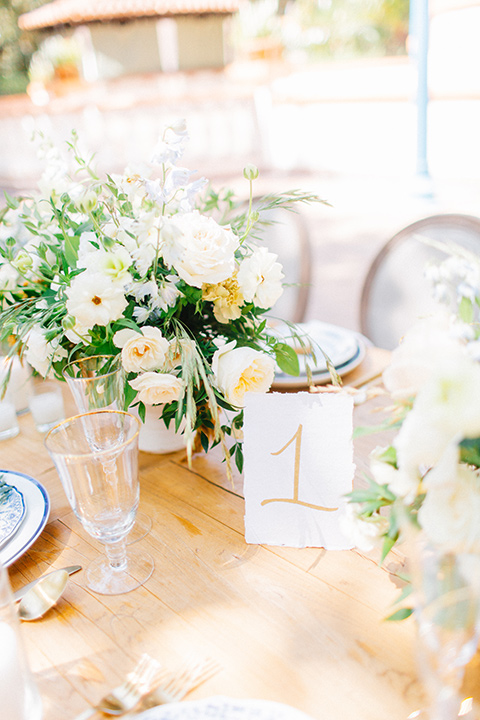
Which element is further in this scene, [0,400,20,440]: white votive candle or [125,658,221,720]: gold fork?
[0,400,20,440]: white votive candle

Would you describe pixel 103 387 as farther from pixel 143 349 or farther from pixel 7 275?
pixel 7 275

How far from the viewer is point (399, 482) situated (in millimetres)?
537

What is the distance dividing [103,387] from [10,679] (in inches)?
16.0

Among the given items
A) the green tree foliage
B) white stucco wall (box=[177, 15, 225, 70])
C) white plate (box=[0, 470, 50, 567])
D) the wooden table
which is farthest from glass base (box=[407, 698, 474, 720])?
the green tree foliage

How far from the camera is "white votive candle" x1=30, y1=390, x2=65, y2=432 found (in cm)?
114

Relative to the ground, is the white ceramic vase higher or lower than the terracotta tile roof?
lower

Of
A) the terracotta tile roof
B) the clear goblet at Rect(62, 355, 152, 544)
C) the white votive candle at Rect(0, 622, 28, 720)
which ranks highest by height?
the terracotta tile roof

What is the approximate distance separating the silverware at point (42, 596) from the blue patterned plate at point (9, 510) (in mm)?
95

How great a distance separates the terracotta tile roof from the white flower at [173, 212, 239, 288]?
→ 35.3 feet

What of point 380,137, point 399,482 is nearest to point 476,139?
point 380,137

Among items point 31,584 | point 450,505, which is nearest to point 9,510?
point 31,584

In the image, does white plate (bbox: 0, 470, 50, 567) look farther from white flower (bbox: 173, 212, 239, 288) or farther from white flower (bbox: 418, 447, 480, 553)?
white flower (bbox: 418, 447, 480, 553)

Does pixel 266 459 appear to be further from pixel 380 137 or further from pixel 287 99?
pixel 287 99

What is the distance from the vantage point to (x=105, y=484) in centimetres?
68
